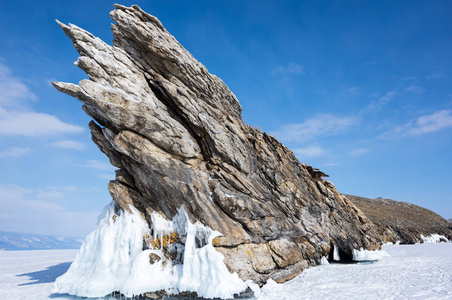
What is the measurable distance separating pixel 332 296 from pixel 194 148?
46.8 feet

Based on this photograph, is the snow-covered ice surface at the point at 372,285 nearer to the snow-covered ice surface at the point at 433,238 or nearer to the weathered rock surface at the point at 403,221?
the weathered rock surface at the point at 403,221

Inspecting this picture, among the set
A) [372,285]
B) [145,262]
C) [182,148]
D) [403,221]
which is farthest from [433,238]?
[145,262]

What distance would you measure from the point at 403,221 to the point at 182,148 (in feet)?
230

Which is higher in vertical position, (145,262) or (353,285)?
(145,262)

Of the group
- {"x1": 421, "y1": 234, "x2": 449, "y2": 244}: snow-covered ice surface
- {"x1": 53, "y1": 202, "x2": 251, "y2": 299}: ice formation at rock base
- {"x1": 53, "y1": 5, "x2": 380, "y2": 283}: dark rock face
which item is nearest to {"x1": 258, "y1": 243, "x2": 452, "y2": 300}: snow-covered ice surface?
{"x1": 53, "y1": 5, "x2": 380, "y2": 283}: dark rock face

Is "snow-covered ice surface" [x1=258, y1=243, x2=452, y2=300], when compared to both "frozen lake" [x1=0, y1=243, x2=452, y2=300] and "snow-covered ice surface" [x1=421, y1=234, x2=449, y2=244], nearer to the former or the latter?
"frozen lake" [x1=0, y1=243, x2=452, y2=300]

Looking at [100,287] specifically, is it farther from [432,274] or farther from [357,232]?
[357,232]

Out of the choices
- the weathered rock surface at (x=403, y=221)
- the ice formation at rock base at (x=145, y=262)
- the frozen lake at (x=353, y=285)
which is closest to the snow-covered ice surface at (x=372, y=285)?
the frozen lake at (x=353, y=285)

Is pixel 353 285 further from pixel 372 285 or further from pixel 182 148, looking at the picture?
pixel 182 148

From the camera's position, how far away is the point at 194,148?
2158cm

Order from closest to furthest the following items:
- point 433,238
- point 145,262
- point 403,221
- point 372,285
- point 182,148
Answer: point 372,285
point 145,262
point 182,148
point 433,238
point 403,221

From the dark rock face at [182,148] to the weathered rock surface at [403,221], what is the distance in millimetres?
40399

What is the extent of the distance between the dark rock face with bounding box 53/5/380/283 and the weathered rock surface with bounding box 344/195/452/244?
40.4m

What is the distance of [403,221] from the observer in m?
65.8
